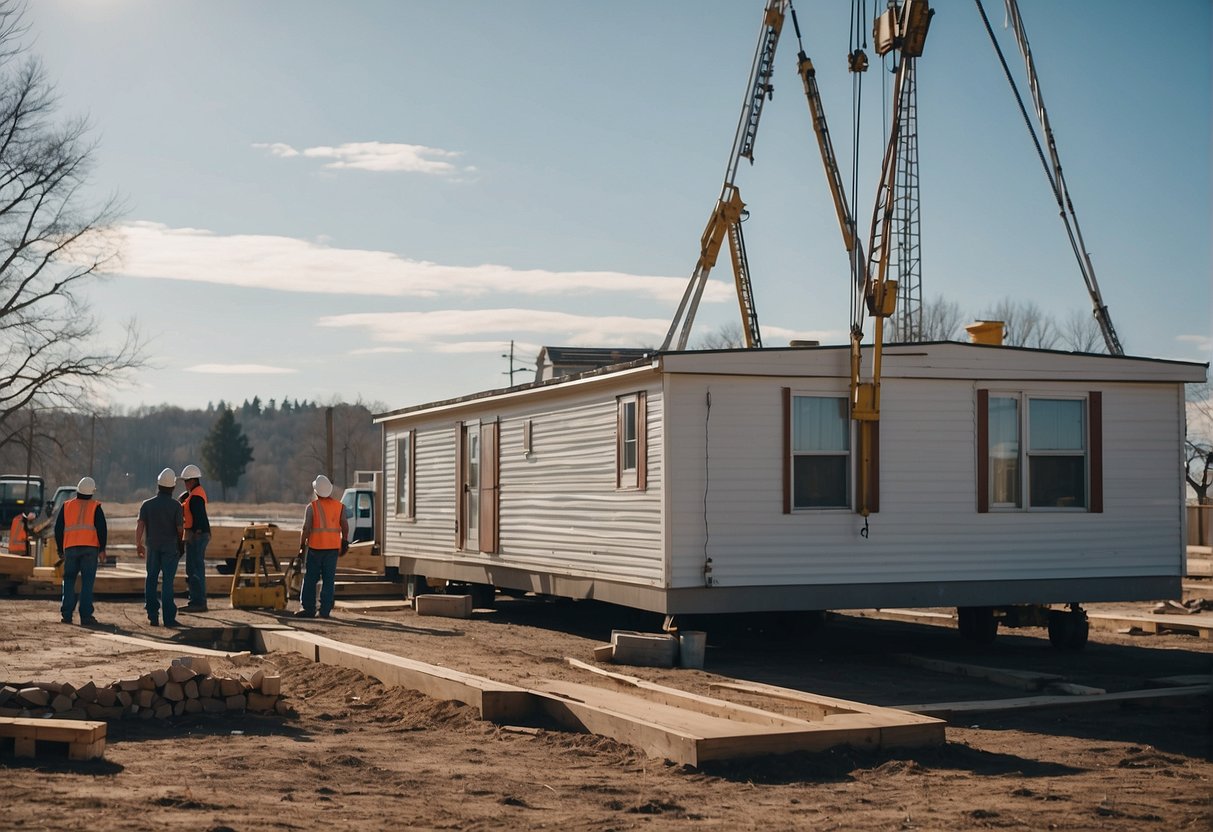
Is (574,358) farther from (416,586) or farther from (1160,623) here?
(1160,623)

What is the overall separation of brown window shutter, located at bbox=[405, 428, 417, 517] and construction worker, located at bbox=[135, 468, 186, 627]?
5.56 meters

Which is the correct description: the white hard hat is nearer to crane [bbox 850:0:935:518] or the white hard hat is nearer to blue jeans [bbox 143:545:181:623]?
blue jeans [bbox 143:545:181:623]

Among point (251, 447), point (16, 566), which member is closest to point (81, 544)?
point (16, 566)

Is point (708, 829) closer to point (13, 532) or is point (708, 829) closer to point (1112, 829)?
point (1112, 829)

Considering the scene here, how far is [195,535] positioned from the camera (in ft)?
62.8

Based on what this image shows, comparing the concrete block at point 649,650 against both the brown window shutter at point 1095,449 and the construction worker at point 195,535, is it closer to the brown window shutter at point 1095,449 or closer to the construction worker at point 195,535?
the brown window shutter at point 1095,449

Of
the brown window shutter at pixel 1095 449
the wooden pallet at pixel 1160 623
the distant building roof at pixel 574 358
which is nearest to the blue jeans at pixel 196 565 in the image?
the brown window shutter at pixel 1095 449

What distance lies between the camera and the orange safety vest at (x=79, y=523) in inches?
698

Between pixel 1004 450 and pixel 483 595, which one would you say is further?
pixel 483 595

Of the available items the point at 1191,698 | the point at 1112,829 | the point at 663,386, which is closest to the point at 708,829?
the point at 1112,829

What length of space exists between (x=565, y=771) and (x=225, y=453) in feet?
368

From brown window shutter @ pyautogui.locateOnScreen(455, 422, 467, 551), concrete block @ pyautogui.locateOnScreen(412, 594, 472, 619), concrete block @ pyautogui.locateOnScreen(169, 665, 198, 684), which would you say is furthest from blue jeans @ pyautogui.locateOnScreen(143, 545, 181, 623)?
concrete block @ pyautogui.locateOnScreen(169, 665, 198, 684)

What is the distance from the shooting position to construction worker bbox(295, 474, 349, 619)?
61.5 ft

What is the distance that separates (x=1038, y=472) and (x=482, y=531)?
7914 mm
